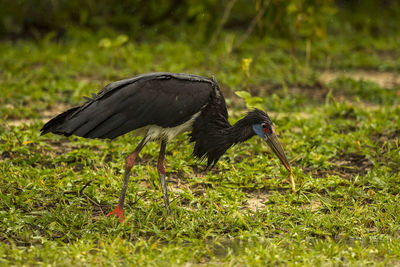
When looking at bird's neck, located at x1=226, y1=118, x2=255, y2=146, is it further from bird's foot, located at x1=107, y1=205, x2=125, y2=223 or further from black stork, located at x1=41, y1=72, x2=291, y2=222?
bird's foot, located at x1=107, y1=205, x2=125, y2=223

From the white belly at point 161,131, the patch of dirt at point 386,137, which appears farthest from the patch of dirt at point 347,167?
the white belly at point 161,131

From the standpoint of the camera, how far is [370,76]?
9.47m

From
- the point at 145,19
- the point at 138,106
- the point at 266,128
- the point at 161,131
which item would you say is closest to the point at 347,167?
the point at 266,128

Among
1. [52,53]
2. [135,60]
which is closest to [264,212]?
[135,60]

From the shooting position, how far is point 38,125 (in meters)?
6.66

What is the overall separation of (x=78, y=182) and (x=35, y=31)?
6.79 metres

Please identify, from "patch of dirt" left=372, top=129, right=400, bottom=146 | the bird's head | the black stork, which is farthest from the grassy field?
the bird's head

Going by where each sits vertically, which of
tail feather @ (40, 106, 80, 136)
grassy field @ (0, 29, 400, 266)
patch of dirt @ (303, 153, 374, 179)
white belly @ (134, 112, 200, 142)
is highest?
tail feather @ (40, 106, 80, 136)

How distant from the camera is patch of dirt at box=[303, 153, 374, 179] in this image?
19.3 feet

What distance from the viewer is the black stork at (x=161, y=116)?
4691 mm

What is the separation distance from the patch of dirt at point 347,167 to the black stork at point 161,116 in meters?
0.96

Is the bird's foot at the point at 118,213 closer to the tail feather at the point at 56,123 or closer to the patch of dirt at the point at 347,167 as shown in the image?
the tail feather at the point at 56,123

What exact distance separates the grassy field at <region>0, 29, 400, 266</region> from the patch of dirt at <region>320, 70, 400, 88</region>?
0.20ft

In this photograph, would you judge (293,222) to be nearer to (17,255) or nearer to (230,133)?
(230,133)
